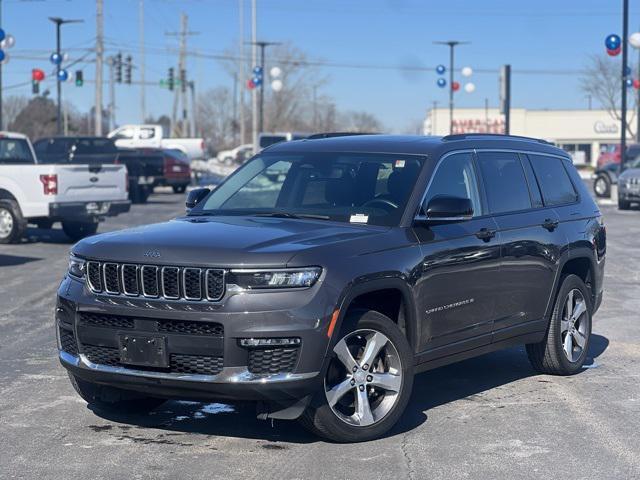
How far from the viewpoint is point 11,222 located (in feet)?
62.4

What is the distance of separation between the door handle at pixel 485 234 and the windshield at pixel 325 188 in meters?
0.62

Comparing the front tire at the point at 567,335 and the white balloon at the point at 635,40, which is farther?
the white balloon at the point at 635,40

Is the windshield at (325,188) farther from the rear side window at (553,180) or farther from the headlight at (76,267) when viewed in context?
the rear side window at (553,180)

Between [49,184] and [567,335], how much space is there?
1230cm

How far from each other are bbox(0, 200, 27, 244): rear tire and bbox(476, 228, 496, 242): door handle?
13.2 metres

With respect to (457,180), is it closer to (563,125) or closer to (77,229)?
(77,229)

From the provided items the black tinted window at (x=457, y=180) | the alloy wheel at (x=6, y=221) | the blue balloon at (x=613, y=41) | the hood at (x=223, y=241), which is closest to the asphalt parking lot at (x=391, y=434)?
the hood at (x=223, y=241)

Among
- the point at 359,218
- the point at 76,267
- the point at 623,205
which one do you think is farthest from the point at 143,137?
the point at 76,267

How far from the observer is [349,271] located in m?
6.04

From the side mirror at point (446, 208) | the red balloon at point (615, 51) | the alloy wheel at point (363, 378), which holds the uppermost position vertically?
the red balloon at point (615, 51)

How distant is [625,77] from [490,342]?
28934 millimetres

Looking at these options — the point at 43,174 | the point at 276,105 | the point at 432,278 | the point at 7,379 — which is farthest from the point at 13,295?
the point at 276,105

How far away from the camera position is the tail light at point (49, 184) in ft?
61.1

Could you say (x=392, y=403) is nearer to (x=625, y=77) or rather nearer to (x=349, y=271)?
(x=349, y=271)
